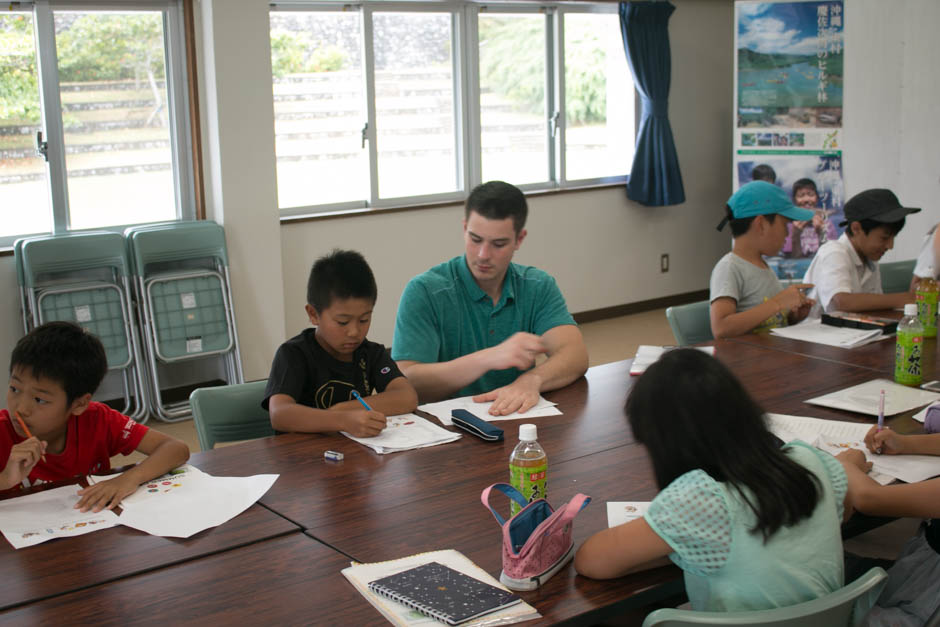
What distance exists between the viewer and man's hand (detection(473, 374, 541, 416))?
2539 mm

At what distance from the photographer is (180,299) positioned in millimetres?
4961

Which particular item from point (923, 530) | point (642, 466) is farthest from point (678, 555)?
point (923, 530)

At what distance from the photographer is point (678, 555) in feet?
5.11

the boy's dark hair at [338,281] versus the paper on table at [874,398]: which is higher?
the boy's dark hair at [338,281]

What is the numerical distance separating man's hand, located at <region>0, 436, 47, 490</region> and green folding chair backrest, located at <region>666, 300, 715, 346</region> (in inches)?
85.8

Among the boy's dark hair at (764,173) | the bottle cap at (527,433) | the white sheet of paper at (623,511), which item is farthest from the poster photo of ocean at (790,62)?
the bottle cap at (527,433)

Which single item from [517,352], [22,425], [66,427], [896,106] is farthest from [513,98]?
[22,425]

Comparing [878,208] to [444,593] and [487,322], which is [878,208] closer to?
[487,322]

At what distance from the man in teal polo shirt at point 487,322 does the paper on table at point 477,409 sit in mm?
39

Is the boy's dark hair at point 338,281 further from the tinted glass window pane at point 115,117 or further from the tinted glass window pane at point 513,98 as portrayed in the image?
the tinted glass window pane at point 513,98

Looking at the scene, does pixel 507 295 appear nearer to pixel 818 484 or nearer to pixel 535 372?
pixel 535 372

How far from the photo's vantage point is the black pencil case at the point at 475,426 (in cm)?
233

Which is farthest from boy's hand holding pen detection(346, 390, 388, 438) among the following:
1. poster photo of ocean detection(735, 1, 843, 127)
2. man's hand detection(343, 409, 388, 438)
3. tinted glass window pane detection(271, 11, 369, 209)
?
poster photo of ocean detection(735, 1, 843, 127)

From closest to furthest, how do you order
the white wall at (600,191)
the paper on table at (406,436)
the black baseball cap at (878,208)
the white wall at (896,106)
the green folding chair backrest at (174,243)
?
the paper on table at (406,436) < the black baseball cap at (878,208) < the green folding chair backrest at (174,243) < the white wall at (600,191) < the white wall at (896,106)
